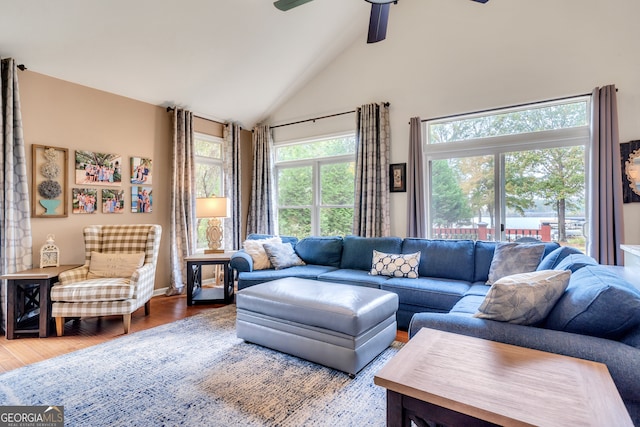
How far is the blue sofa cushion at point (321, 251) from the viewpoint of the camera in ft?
13.6

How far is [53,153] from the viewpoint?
341cm

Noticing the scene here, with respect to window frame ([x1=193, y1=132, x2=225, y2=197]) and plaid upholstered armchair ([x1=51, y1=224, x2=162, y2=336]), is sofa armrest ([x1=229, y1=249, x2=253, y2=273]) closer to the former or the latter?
plaid upholstered armchair ([x1=51, y1=224, x2=162, y2=336])

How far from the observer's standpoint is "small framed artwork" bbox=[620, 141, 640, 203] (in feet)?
10.3

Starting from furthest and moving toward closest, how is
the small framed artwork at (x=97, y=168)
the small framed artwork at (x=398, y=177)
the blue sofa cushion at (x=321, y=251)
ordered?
1. the small framed artwork at (x=398, y=177)
2. the blue sofa cushion at (x=321, y=251)
3. the small framed artwork at (x=97, y=168)

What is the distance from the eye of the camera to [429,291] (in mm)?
2939

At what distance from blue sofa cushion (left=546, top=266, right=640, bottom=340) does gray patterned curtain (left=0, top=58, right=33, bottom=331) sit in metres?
4.29

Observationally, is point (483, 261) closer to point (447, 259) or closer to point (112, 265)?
point (447, 259)

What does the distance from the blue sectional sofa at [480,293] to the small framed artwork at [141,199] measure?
1.49m

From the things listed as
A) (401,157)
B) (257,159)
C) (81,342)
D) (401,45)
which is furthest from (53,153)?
(401,45)

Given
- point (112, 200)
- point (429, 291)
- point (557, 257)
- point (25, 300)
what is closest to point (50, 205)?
point (112, 200)

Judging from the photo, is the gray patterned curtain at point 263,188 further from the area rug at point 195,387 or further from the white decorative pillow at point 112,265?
the area rug at point 195,387

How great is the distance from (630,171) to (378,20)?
9.52 ft

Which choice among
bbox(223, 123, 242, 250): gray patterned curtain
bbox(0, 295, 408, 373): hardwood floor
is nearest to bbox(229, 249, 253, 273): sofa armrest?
bbox(0, 295, 408, 373): hardwood floor

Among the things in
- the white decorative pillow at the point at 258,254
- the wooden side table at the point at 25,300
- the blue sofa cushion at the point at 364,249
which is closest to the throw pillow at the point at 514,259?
the blue sofa cushion at the point at 364,249
